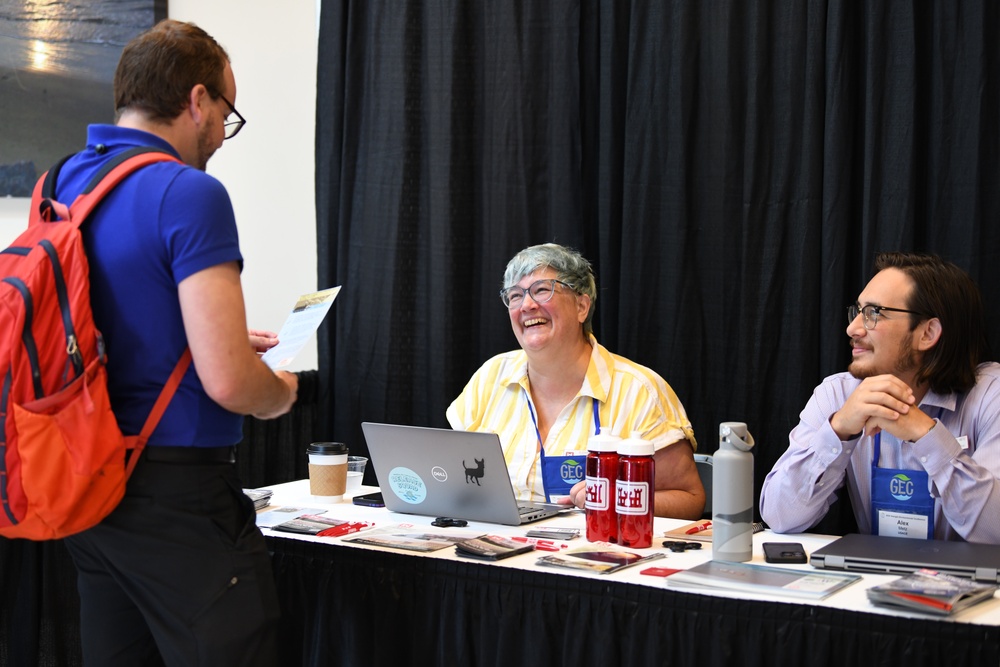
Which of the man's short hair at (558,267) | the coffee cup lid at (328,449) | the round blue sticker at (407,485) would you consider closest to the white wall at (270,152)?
the man's short hair at (558,267)

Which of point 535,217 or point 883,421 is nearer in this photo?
point 883,421

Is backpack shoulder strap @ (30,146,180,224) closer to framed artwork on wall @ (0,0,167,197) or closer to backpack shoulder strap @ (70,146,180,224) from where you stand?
backpack shoulder strap @ (70,146,180,224)

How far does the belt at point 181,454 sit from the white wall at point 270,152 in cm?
255

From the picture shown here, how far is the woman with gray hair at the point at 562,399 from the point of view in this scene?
256 centimetres

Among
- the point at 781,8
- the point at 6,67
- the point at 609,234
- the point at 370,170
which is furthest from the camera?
the point at 6,67

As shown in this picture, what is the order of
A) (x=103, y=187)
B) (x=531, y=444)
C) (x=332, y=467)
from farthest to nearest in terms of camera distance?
(x=531, y=444), (x=332, y=467), (x=103, y=187)

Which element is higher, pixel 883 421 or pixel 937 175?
pixel 937 175

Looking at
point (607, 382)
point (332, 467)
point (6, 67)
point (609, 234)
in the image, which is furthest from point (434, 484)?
point (6, 67)

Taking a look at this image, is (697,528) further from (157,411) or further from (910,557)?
(157,411)

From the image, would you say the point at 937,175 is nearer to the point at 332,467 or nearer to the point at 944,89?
the point at 944,89

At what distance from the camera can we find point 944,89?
2852 millimetres

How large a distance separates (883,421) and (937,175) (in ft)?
3.75

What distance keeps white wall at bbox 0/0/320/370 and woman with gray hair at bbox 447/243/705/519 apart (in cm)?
154

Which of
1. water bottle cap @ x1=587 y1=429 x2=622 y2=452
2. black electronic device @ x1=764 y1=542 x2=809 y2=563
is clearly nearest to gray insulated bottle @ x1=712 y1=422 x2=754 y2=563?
black electronic device @ x1=764 y1=542 x2=809 y2=563
